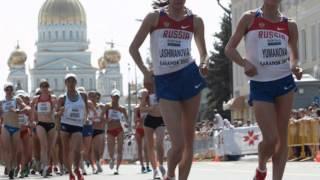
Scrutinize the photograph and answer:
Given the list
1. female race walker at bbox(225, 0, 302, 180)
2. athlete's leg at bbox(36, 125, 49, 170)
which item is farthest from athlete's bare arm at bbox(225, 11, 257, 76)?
athlete's leg at bbox(36, 125, 49, 170)

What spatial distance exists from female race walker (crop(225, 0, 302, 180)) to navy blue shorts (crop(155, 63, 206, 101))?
381mm

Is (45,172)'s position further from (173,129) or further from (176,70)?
(173,129)

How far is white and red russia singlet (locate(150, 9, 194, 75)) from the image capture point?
1098 centimetres

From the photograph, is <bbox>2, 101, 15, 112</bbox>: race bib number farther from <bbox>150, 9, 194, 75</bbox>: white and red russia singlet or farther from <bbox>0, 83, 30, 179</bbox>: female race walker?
<bbox>150, 9, 194, 75</bbox>: white and red russia singlet

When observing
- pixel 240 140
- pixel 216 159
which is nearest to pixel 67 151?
pixel 240 140

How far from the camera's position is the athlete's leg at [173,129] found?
10.7 m

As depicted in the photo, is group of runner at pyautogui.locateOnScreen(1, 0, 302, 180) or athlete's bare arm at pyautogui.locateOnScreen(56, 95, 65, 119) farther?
athlete's bare arm at pyautogui.locateOnScreen(56, 95, 65, 119)

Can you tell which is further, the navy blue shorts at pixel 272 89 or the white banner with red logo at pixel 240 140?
the white banner with red logo at pixel 240 140

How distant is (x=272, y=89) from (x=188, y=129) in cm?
85

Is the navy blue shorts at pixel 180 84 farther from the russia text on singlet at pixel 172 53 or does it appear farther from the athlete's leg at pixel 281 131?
the athlete's leg at pixel 281 131

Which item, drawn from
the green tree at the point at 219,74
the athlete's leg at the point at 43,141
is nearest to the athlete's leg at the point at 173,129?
the athlete's leg at the point at 43,141

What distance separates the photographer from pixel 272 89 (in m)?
10.8

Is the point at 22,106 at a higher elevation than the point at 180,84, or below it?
higher

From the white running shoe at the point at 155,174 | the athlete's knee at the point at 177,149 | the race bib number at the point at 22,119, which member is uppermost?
the race bib number at the point at 22,119
